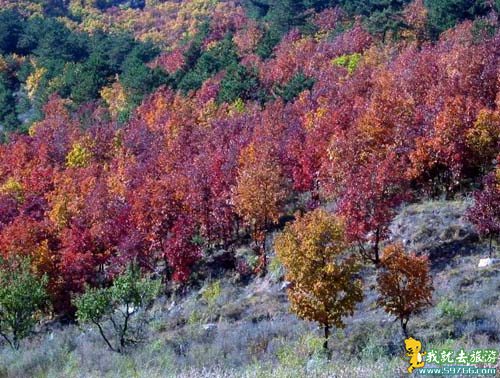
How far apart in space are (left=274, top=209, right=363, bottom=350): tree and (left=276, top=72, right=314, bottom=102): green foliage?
133 feet

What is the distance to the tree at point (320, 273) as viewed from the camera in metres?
22.3

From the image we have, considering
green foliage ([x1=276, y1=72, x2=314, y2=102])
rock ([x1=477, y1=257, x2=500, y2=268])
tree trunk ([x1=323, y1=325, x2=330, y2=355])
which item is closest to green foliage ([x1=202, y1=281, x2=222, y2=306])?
tree trunk ([x1=323, y1=325, x2=330, y2=355])

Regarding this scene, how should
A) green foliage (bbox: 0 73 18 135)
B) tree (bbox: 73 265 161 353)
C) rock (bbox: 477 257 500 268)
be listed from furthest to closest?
green foliage (bbox: 0 73 18 135)
rock (bbox: 477 257 500 268)
tree (bbox: 73 265 161 353)

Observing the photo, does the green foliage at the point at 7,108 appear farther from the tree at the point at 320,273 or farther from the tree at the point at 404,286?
the tree at the point at 404,286

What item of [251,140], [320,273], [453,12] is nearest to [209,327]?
[320,273]

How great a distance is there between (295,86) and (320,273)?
138 feet

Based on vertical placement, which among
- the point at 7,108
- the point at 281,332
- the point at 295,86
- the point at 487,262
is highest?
the point at 7,108

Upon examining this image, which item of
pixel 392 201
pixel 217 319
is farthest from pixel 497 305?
pixel 217 319

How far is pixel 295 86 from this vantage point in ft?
204

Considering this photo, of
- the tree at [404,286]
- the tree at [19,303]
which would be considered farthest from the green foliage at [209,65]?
the tree at [404,286]

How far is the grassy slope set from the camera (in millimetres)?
17766

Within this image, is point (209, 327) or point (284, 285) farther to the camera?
point (284, 285)

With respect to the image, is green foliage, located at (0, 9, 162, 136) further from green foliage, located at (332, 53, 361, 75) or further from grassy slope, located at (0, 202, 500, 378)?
grassy slope, located at (0, 202, 500, 378)

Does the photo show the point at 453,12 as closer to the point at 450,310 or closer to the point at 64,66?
the point at 450,310
